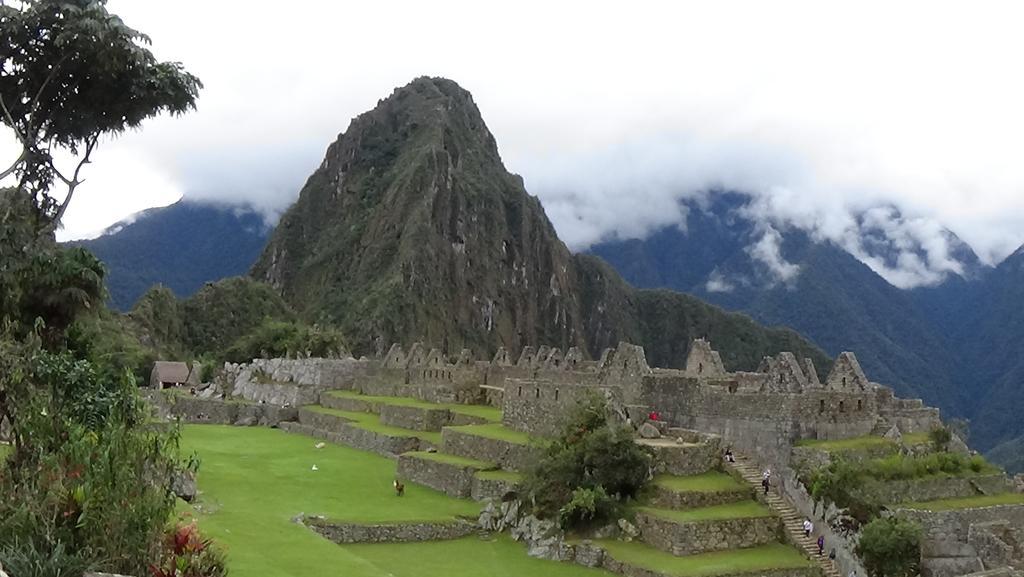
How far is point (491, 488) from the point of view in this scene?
22094mm

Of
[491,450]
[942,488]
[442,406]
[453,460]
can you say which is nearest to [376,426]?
[442,406]

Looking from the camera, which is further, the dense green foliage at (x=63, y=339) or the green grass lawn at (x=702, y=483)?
the green grass lawn at (x=702, y=483)

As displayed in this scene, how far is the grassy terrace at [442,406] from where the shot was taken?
29206mm

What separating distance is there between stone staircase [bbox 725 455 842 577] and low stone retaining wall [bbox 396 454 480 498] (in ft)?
21.4

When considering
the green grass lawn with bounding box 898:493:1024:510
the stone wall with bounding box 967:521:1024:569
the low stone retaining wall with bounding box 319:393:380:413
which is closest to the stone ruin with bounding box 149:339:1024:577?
the stone wall with bounding box 967:521:1024:569

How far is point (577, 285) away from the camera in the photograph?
173000mm

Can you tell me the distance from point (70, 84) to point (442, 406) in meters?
18.3

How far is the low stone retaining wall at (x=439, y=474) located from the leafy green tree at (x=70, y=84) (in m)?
11.2

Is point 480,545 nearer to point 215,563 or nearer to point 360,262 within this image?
point 215,563

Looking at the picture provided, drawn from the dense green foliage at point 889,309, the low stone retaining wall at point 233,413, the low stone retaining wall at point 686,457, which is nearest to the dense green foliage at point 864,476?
the low stone retaining wall at point 686,457

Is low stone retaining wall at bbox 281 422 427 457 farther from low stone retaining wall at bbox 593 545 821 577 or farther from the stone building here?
the stone building

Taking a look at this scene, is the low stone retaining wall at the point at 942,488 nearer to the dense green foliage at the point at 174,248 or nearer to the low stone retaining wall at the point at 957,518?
the low stone retaining wall at the point at 957,518

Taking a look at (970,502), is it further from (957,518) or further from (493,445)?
(493,445)

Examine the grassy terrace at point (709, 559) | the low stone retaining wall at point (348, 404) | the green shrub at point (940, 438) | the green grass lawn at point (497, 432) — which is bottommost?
the grassy terrace at point (709, 559)
